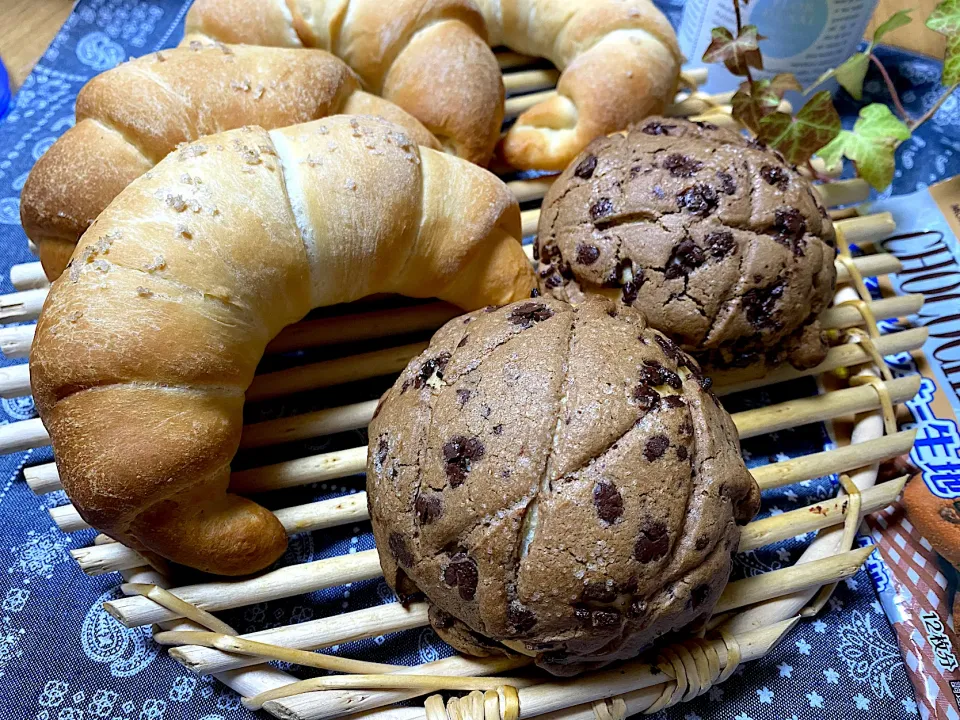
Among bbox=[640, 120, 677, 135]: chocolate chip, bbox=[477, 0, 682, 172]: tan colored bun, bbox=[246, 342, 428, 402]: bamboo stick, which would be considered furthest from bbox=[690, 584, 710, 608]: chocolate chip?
bbox=[477, 0, 682, 172]: tan colored bun

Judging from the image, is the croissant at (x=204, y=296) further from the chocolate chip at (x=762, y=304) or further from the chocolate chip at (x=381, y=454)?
the chocolate chip at (x=762, y=304)

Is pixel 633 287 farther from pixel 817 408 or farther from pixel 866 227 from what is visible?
pixel 866 227

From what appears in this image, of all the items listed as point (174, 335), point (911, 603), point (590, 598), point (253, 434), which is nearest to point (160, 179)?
point (174, 335)

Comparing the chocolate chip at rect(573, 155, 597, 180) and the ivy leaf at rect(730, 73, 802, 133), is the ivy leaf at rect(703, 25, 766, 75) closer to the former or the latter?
the ivy leaf at rect(730, 73, 802, 133)

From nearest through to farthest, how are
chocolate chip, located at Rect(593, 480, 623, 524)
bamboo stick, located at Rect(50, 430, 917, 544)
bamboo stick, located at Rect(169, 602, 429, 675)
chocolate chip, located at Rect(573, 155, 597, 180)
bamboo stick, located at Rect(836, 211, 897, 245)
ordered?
chocolate chip, located at Rect(593, 480, 623, 524)
bamboo stick, located at Rect(169, 602, 429, 675)
bamboo stick, located at Rect(50, 430, 917, 544)
chocolate chip, located at Rect(573, 155, 597, 180)
bamboo stick, located at Rect(836, 211, 897, 245)

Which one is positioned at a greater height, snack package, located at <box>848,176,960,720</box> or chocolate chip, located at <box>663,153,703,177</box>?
chocolate chip, located at <box>663,153,703,177</box>

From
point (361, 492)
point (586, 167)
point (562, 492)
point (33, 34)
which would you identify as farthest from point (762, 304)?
point (33, 34)
